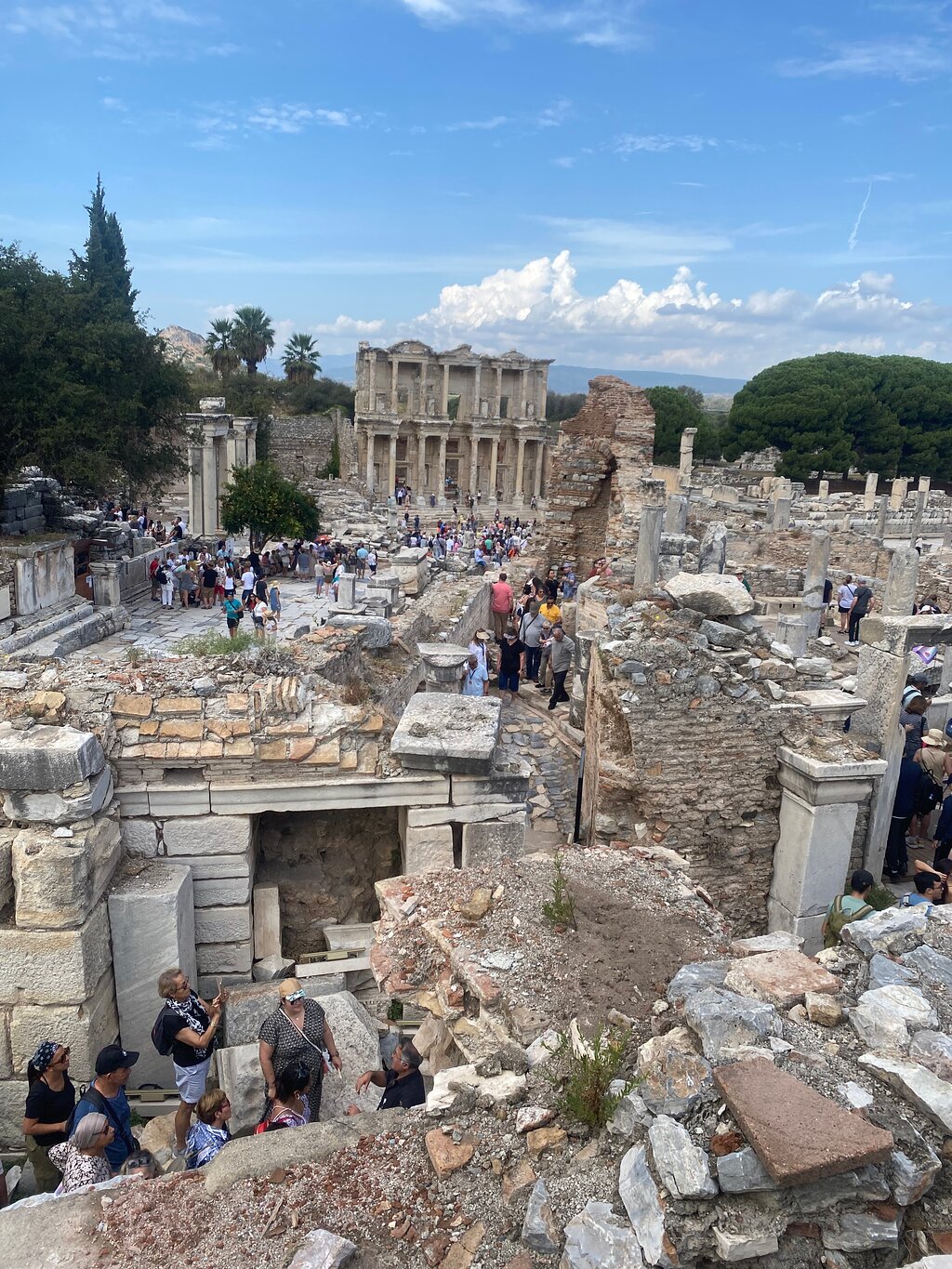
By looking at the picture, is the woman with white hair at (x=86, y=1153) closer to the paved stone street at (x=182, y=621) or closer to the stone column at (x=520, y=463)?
the paved stone street at (x=182, y=621)

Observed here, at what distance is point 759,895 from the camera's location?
23.6 ft

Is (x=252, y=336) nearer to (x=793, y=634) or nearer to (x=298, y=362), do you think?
(x=298, y=362)

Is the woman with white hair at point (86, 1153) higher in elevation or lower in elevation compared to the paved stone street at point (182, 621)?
higher

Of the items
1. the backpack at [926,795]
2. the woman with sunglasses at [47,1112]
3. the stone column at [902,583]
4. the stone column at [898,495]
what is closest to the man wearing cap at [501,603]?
the stone column at [902,583]

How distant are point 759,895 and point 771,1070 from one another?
4621mm

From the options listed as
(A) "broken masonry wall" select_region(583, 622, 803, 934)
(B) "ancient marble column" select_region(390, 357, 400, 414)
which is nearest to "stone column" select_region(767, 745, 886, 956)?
(A) "broken masonry wall" select_region(583, 622, 803, 934)

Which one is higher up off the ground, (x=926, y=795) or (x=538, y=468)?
(x=538, y=468)

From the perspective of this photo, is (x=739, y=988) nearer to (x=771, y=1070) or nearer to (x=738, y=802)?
(x=771, y=1070)

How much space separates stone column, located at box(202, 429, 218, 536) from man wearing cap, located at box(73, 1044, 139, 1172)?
28.6 metres

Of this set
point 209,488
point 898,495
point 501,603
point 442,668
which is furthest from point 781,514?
point 442,668

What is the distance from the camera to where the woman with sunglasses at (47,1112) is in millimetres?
4363

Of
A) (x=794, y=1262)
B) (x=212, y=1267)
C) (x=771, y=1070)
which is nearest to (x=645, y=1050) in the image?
(x=771, y=1070)

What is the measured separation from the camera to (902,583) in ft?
53.0

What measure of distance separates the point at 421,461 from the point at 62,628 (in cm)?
5050
